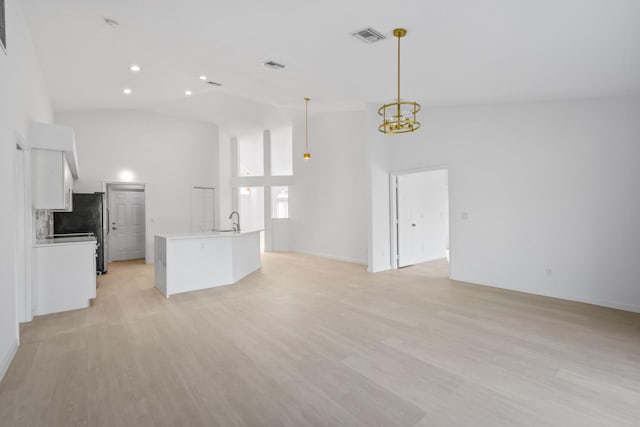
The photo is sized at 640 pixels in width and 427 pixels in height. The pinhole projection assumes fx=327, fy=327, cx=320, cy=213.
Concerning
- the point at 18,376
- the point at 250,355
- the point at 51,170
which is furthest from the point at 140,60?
the point at 250,355

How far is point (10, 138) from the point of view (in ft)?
10.2

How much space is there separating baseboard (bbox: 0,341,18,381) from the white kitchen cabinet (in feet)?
6.23

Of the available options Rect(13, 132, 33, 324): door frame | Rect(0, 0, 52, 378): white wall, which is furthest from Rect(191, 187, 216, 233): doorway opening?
Rect(0, 0, 52, 378): white wall

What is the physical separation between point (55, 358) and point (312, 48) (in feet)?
14.0

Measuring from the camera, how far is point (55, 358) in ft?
9.84

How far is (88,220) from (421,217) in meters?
7.25

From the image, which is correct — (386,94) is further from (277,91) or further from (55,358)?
(55,358)

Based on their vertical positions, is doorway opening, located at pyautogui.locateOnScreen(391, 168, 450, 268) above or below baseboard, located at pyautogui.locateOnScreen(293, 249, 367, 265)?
above

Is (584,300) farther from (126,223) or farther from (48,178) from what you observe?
(126,223)

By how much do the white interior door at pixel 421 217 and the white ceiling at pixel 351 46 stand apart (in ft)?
6.85

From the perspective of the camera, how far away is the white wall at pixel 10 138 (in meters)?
→ 2.79

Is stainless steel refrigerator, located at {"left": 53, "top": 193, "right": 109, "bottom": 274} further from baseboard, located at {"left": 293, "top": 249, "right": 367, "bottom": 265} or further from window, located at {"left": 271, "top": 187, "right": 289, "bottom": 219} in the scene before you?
window, located at {"left": 271, "top": 187, "right": 289, "bottom": 219}

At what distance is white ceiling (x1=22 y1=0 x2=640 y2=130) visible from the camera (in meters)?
2.99

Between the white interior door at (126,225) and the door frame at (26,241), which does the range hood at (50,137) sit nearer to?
the door frame at (26,241)
